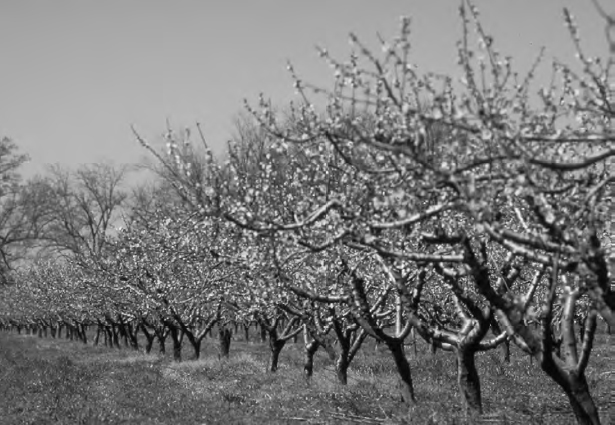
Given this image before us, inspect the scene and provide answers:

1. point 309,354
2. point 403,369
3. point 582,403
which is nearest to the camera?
point 582,403

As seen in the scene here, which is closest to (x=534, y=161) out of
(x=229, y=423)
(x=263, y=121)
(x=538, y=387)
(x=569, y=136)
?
(x=569, y=136)

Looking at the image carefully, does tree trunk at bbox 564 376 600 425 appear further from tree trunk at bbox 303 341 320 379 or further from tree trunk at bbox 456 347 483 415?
tree trunk at bbox 303 341 320 379

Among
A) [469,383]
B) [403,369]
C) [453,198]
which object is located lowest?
[469,383]

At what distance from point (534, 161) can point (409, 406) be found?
7.03 metres

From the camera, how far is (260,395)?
46.1 ft

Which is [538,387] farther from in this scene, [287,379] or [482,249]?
[482,249]

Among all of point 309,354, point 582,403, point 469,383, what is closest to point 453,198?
point 582,403

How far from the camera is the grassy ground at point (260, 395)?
10.6 meters

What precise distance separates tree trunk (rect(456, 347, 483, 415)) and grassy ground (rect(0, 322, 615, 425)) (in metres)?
0.23

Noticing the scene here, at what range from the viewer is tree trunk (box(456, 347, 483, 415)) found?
951 cm

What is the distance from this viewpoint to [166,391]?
15250mm

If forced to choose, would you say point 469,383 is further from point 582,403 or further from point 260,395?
point 260,395

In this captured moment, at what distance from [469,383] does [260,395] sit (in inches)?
234

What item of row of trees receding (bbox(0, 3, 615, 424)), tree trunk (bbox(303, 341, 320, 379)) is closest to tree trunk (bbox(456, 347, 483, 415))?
row of trees receding (bbox(0, 3, 615, 424))
